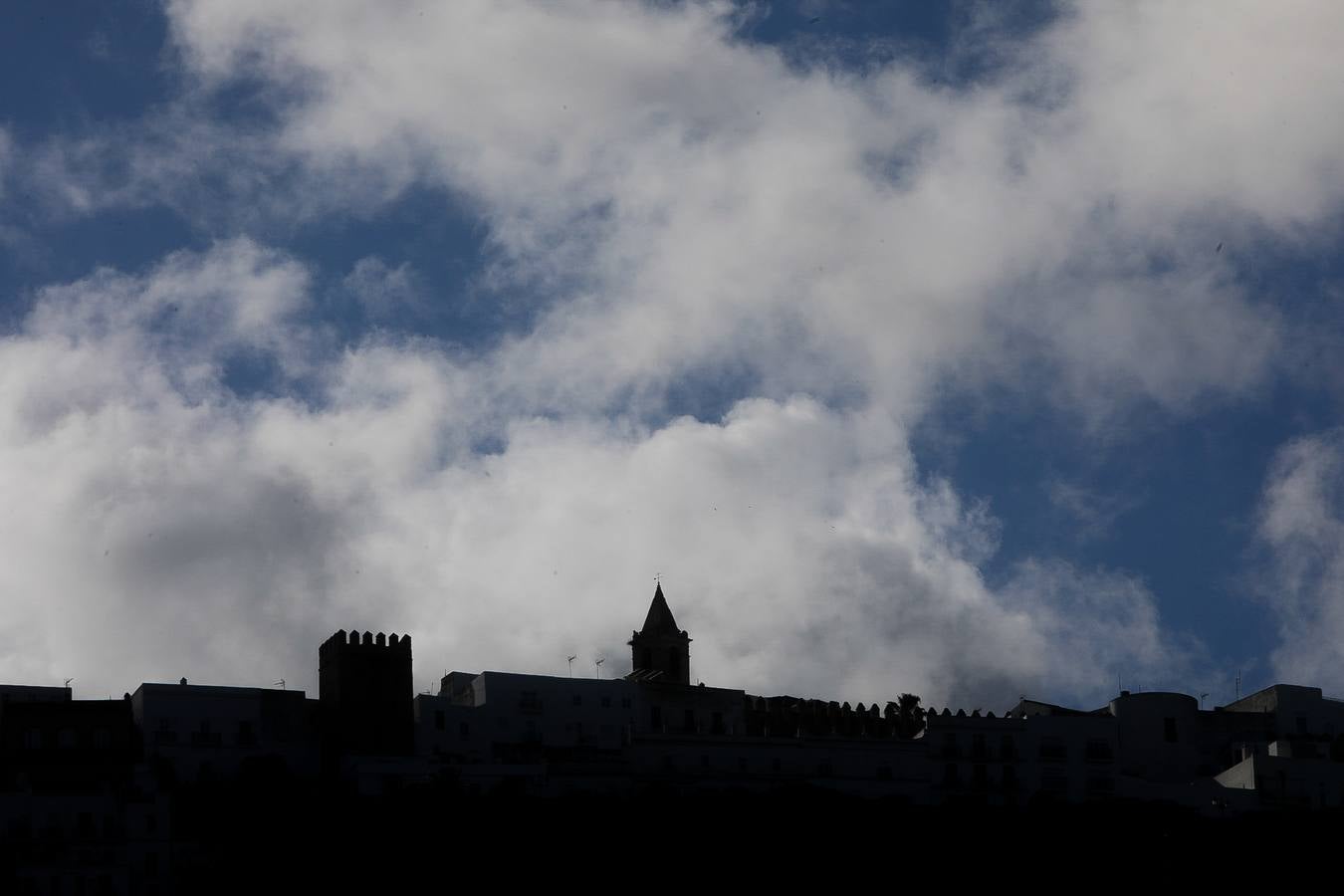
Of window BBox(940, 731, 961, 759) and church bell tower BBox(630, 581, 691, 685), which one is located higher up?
church bell tower BBox(630, 581, 691, 685)

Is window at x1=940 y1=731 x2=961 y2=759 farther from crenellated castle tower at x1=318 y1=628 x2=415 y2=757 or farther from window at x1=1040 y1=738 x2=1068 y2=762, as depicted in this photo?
crenellated castle tower at x1=318 y1=628 x2=415 y2=757

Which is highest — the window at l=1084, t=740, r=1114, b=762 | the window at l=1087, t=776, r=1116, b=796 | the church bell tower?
the church bell tower

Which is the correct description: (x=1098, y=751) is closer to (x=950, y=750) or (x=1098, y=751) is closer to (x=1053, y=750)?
(x=1053, y=750)

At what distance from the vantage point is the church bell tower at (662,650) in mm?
127062

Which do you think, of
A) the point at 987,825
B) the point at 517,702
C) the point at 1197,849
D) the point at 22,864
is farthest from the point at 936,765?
the point at 22,864

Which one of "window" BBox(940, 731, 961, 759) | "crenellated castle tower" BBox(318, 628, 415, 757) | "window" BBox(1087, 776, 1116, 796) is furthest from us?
"window" BBox(940, 731, 961, 759)

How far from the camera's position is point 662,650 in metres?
128

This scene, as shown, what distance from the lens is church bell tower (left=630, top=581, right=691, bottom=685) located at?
127 metres

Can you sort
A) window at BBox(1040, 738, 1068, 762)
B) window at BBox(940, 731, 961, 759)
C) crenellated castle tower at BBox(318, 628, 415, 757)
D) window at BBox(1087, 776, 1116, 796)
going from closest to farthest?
crenellated castle tower at BBox(318, 628, 415, 757) → window at BBox(1087, 776, 1116, 796) → window at BBox(1040, 738, 1068, 762) → window at BBox(940, 731, 961, 759)

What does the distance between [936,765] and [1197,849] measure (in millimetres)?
16755

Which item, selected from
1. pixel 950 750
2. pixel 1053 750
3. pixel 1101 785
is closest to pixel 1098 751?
pixel 1101 785

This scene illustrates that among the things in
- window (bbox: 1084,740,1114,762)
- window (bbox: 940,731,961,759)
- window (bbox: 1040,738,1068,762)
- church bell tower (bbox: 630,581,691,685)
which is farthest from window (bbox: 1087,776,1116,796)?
church bell tower (bbox: 630,581,691,685)

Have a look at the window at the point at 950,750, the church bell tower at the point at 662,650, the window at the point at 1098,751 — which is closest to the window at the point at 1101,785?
the window at the point at 1098,751

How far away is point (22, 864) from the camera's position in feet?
297
